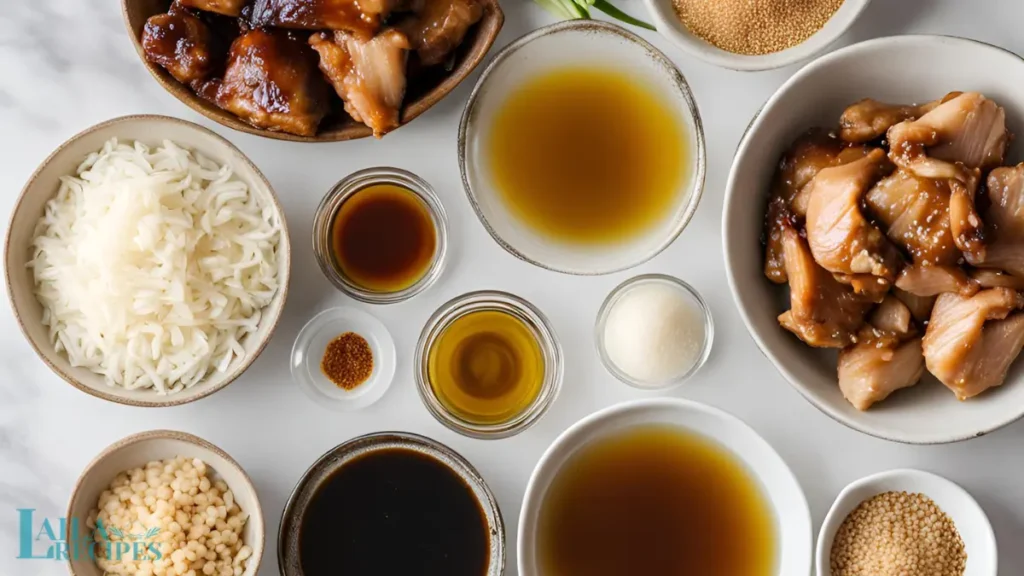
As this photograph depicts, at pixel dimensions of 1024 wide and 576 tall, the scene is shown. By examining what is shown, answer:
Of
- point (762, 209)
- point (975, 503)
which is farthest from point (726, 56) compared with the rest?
point (975, 503)

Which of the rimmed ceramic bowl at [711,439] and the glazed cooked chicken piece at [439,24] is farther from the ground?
the glazed cooked chicken piece at [439,24]

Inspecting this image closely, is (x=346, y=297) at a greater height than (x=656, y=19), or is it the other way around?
(x=656, y=19)

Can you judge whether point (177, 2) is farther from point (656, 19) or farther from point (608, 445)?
point (608, 445)

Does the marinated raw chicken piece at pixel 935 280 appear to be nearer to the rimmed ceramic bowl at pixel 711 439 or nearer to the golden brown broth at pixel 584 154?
the rimmed ceramic bowl at pixel 711 439

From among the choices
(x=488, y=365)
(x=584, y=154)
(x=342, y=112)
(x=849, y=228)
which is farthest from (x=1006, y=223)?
(x=342, y=112)

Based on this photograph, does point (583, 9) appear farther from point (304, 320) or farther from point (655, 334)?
point (304, 320)

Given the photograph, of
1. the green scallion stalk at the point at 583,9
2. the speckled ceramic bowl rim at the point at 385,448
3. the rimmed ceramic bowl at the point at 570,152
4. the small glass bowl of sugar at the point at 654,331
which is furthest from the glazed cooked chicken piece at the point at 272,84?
the small glass bowl of sugar at the point at 654,331
